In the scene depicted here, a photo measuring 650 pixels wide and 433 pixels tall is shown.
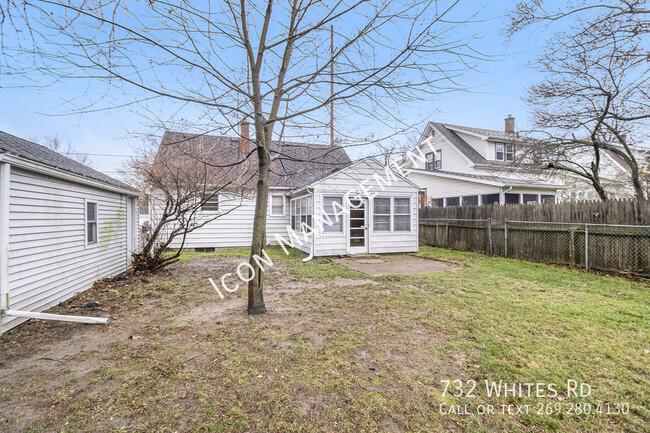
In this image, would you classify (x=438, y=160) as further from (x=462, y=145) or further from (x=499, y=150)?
(x=499, y=150)

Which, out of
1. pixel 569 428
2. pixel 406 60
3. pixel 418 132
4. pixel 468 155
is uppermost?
pixel 468 155

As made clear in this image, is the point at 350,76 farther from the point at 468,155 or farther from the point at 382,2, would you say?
the point at 468,155

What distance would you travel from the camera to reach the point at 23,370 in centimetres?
293

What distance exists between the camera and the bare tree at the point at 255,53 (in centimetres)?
275

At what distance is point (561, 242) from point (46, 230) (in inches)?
472

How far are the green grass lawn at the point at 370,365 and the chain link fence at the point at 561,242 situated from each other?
2.22 metres

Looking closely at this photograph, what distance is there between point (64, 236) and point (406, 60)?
6.48m

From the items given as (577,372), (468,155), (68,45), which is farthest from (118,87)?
(468,155)

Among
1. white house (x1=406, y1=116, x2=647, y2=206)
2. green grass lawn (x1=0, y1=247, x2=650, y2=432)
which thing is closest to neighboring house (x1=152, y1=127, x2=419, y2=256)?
white house (x1=406, y1=116, x2=647, y2=206)

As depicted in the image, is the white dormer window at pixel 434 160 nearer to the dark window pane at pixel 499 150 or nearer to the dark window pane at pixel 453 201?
the dark window pane at pixel 499 150

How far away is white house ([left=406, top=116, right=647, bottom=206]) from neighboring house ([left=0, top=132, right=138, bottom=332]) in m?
11.0

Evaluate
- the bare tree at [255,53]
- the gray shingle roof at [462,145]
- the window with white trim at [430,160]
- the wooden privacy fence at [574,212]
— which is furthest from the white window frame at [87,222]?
the window with white trim at [430,160]

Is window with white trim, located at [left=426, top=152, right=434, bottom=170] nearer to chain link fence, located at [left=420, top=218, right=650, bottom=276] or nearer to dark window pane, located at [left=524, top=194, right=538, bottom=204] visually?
dark window pane, located at [left=524, top=194, right=538, bottom=204]

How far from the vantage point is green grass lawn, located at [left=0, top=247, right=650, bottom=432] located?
220 cm
